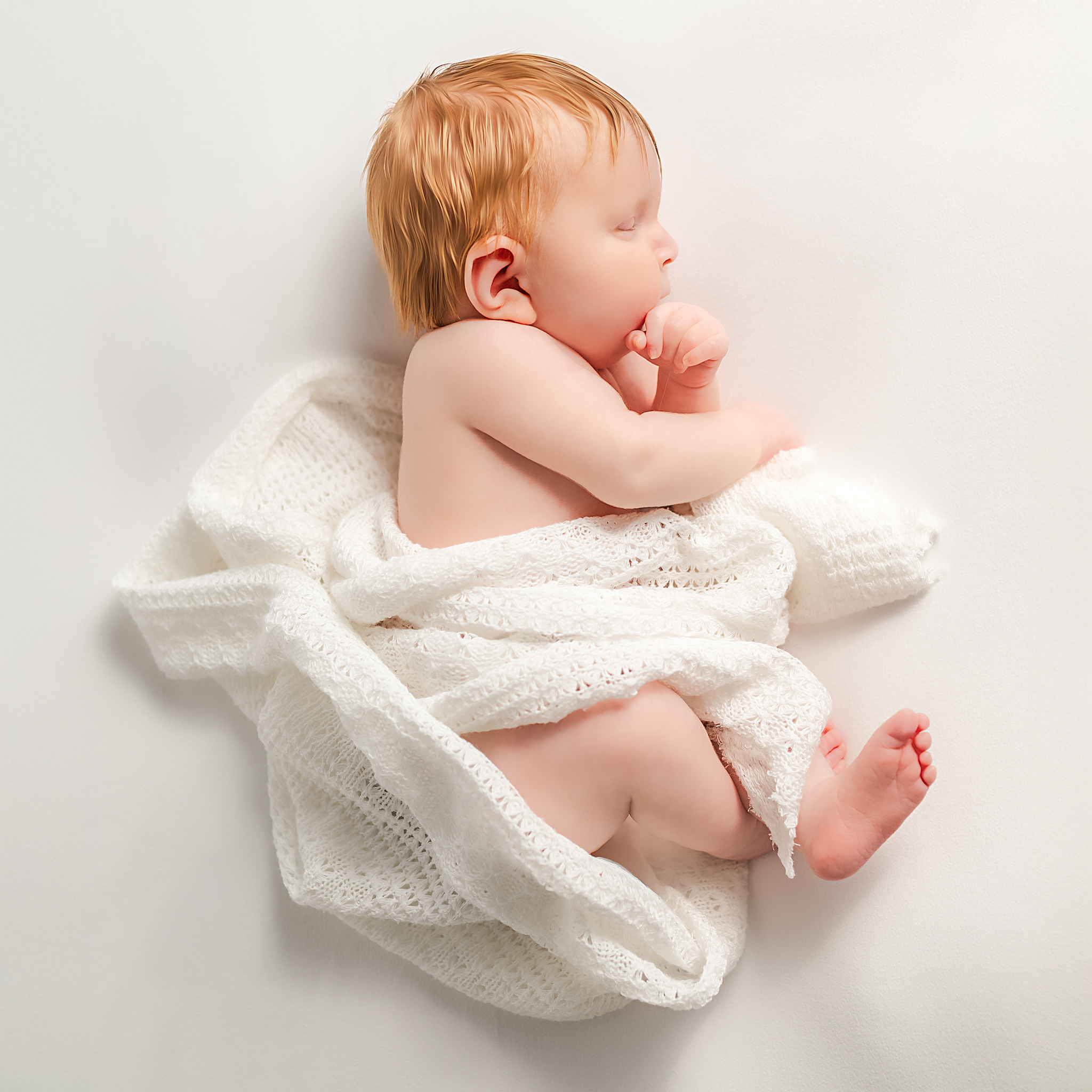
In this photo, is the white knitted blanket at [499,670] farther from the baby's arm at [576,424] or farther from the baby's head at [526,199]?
the baby's head at [526,199]

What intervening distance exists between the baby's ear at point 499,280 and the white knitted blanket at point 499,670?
0.77ft

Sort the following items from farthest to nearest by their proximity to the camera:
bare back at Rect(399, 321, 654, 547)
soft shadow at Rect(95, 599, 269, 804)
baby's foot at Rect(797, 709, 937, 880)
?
soft shadow at Rect(95, 599, 269, 804) < bare back at Rect(399, 321, 654, 547) < baby's foot at Rect(797, 709, 937, 880)

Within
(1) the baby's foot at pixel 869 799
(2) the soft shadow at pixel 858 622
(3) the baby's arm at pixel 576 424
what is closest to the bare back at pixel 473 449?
(3) the baby's arm at pixel 576 424

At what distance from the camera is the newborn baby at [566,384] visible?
873mm

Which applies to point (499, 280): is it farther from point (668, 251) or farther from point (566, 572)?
point (566, 572)

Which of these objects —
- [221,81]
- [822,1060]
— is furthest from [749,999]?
[221,81]

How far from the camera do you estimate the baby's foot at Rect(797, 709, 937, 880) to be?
32.6 inches

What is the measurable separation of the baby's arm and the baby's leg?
8.5 inches

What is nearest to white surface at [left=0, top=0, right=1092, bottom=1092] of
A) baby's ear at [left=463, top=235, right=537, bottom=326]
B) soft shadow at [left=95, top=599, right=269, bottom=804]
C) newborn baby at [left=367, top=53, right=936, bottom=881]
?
soft shadow at [left=95, top=599, right=269, bottom=804]

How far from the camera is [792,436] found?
1.03 meters

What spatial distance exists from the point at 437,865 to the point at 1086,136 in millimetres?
1038

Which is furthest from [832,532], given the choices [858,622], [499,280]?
[499,280]

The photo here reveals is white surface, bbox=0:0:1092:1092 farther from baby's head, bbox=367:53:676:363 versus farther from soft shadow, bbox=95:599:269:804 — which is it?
baby's head, bbox=367:53:676:363

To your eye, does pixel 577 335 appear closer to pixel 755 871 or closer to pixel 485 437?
pixel 485 437
